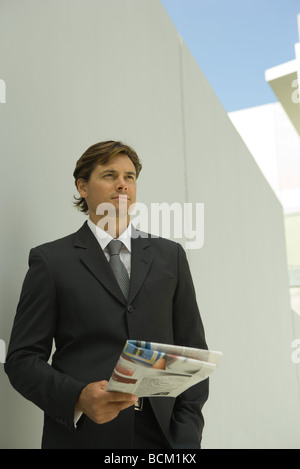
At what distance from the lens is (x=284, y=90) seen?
704cm

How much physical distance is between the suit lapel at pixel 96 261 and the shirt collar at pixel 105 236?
0.02m

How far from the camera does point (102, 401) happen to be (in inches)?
55.7

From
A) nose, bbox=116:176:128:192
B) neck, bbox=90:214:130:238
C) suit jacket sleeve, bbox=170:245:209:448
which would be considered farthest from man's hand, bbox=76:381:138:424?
nose, bbox=116:176:128:192

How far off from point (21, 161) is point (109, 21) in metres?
1.44

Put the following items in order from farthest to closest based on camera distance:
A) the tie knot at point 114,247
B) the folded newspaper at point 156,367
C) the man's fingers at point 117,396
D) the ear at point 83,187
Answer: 1. the ear at point 83,187
2. the tie knot at point 114,247
3. the man's fingers at point 117,396
4. the folded newspaper at point 156,367

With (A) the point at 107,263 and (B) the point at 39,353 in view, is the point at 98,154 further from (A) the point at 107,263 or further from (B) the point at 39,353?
(B) the point at 39,353

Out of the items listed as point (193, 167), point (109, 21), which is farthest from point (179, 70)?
point (109, 21)

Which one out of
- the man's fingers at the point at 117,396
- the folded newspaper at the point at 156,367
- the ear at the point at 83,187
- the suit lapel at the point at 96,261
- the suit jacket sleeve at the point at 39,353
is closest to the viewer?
the folded newspaper at the point at 156,367

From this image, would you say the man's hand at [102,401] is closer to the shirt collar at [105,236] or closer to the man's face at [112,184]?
the shirt collar at [105,236]

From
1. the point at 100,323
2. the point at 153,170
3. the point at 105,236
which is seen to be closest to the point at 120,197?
the point at 105,236

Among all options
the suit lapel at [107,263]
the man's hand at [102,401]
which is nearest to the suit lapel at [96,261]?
the suit lapel at [107,263]

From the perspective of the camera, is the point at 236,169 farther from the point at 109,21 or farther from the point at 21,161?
the point at 21,161

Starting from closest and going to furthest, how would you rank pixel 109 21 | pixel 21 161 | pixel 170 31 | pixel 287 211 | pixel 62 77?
pixel 21 161, pixel 62 77, pixel 109 21, pixel 170 31, pixel 287 211

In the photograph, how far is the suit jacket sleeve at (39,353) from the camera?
151 cm
